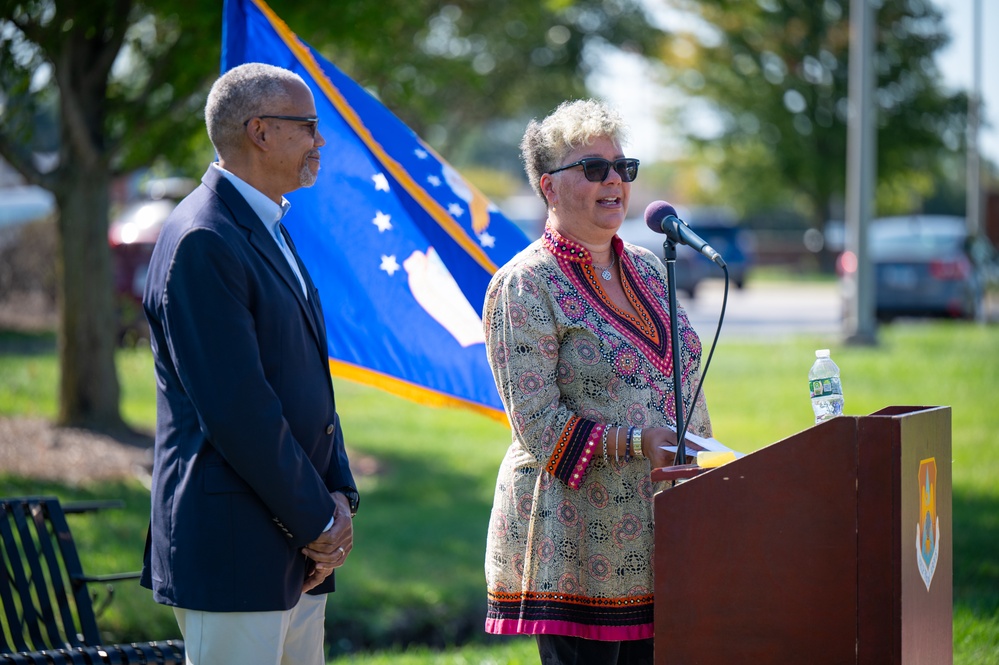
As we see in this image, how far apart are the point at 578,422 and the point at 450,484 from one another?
21.1 ft

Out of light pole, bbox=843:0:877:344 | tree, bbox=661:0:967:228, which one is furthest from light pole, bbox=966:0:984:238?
light pole, bbox=843:0:877:344

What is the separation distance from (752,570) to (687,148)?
4230 centimetres

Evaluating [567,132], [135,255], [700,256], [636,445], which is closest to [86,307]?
[567,132]

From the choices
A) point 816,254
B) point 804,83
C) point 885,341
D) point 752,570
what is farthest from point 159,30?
point 816,254

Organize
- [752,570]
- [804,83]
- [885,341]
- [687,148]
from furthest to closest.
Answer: [687,148] < [804,83] < [885,341] < [752,570]

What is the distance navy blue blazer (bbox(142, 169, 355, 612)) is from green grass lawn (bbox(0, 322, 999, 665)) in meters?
2.87

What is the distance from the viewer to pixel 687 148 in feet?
145

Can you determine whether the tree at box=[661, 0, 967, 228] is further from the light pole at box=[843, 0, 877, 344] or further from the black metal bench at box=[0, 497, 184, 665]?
the black metal bench at box=[0, 497, 184, 665]

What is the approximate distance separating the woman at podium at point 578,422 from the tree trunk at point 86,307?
23.3 ft

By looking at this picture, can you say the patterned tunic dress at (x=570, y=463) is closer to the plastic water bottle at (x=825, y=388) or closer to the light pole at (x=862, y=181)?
the plastic water bottle at (x=825, y=388)

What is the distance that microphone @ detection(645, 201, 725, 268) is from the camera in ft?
10.6

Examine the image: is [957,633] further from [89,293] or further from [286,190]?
[89,293]

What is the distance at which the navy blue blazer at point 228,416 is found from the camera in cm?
291

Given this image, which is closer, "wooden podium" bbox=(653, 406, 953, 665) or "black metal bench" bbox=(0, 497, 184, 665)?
"wooden podium" bbox=(653, 406, 953, 665)
